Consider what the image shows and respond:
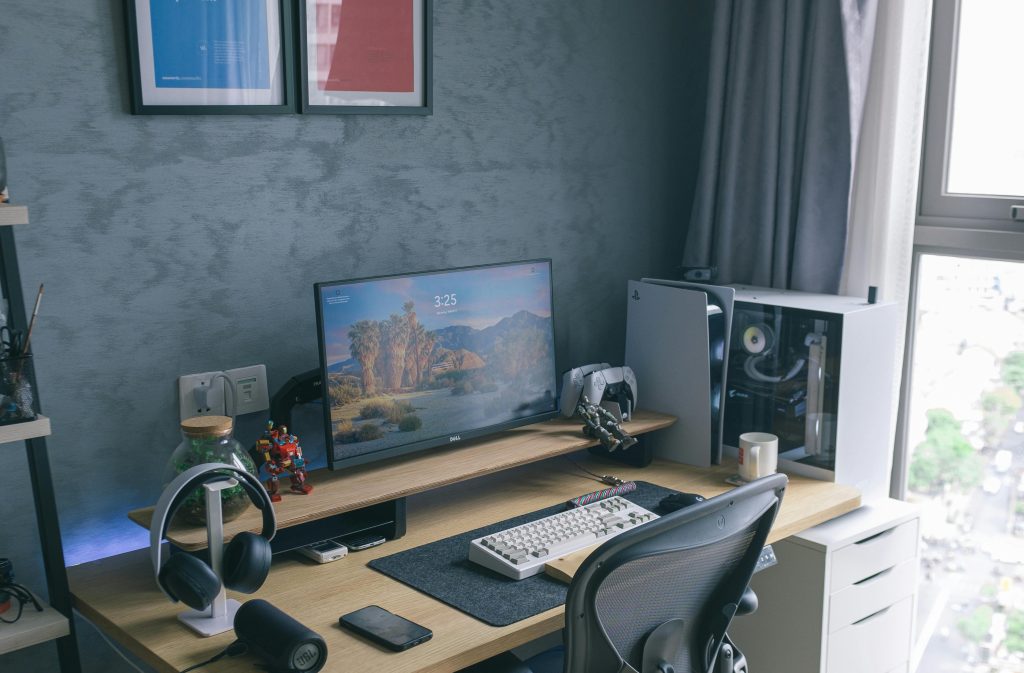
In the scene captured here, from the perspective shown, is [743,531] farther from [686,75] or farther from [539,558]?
[686,75]

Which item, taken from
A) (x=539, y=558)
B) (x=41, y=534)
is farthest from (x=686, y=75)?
(x=41, y=534)

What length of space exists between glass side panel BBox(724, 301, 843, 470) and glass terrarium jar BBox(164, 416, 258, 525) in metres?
1.25

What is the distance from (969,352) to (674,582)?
1.36 meters

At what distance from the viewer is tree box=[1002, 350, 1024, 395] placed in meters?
2.47

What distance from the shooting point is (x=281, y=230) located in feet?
6.79

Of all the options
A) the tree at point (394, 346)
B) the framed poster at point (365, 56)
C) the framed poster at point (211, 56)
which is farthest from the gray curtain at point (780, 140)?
the framed poster at point (211, 56)

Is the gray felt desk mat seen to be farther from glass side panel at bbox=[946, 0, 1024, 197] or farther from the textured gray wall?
glass side panel at bbox=[946, 0, 1024, 197]

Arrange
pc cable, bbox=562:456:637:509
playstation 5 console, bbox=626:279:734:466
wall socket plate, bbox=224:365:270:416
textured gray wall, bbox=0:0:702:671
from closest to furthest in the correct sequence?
textured gray wall, bbox=0:0:702:671
wall socket plate, bbox=224:365:270:416
pc cable, bbox=562:456:637:509
playstation 5 console, bbox=626:279:734:466

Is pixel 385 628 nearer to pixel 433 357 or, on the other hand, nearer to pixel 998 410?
pixel 433 357

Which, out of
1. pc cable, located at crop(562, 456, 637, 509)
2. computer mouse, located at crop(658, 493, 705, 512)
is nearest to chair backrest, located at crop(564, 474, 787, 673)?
computer mouse, located at crop(658, 493, 705, 512)

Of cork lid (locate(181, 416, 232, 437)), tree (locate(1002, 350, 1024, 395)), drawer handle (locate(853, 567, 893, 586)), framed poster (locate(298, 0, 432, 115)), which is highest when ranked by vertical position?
framed poster (locate(298, 0, 432, 115))

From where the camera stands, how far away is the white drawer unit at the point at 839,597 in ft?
7.18

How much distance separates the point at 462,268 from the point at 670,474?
0.71 metres

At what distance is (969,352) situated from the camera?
255cm
